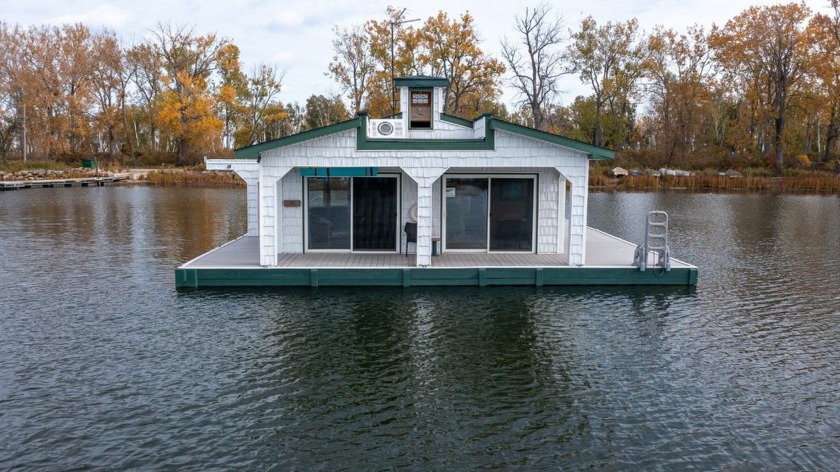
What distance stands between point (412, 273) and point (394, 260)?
1.17 metres

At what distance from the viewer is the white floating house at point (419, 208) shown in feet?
47.1

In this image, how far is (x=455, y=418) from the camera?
7.95 m

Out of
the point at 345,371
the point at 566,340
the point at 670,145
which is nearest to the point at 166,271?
the point at 345,371

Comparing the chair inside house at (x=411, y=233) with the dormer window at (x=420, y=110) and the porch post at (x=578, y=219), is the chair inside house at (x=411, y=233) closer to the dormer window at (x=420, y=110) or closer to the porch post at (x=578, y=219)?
the dormer window at (x=420, y=110)

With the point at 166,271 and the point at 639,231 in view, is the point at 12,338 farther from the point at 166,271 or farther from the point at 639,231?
the point at 639,231

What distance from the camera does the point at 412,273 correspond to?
1439 centimetres

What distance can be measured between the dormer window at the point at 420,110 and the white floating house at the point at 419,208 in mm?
23

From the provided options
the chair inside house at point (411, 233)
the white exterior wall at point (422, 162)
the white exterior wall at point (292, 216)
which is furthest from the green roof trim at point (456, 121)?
the white exterior wall at point (292, 216)

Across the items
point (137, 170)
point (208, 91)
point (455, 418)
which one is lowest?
point (455, 418)

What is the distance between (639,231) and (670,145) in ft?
117

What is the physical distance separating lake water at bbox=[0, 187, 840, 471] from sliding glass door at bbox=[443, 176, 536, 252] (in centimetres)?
236

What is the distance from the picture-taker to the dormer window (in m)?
15.4

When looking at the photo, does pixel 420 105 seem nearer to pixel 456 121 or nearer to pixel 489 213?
pixel 456 121

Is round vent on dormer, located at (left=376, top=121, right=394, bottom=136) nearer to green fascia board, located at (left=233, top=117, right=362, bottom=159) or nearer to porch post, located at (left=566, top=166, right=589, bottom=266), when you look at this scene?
green fascia board, located at (left=233, top=117, right=362, bottom=159)
